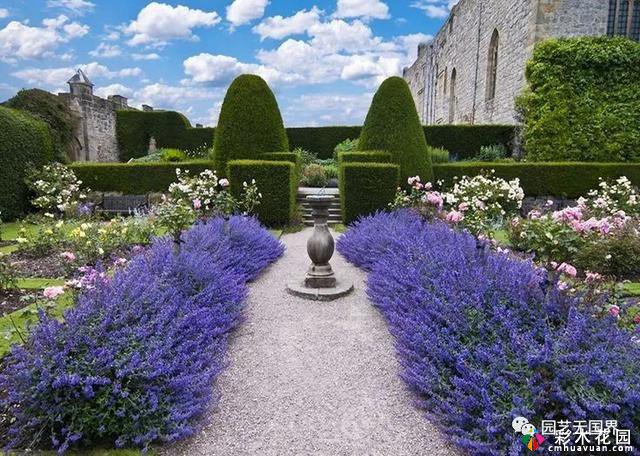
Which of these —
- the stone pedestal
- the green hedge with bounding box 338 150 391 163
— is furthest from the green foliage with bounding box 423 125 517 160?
the stone pedestal

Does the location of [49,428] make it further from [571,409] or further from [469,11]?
[469,11]

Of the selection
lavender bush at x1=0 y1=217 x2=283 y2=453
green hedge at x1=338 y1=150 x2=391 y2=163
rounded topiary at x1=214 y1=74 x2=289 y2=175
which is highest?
rounded topiary at x1=214 y1=74 x2=289 y2=175

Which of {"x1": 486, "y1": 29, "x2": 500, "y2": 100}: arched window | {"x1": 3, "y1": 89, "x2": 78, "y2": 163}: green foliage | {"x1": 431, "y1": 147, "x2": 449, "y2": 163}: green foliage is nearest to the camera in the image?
{"x1": 3, "y1": 89, "x2": 78, "y2": 163}: green foliage

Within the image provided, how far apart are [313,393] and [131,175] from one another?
9810 mm

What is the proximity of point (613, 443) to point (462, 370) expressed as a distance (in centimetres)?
81

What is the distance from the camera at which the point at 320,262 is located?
16.5ft

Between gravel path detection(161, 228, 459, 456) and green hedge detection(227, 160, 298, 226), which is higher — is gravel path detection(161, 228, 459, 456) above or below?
below

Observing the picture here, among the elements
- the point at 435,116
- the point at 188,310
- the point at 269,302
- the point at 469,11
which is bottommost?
the point at 269,302

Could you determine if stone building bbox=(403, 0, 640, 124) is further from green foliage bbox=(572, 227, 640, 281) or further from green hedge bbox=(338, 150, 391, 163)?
green foliage bbox=(572, 227, 640, 281)

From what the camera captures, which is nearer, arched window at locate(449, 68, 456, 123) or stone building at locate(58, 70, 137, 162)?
stone building at locate(58, 70, 137, 162)

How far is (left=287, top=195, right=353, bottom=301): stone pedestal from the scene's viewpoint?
486cm

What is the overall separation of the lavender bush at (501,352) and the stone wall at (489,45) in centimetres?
1128

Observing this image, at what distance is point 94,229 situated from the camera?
619 cm

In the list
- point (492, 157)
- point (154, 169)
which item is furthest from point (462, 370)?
point (492, 157)
